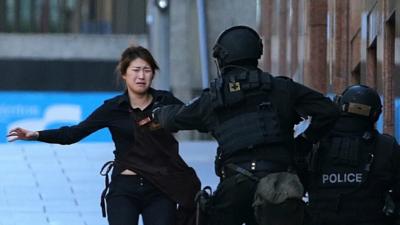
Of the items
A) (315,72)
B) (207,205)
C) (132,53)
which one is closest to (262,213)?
(207,205)

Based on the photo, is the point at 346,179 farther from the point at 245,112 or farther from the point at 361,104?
the point at 245,112

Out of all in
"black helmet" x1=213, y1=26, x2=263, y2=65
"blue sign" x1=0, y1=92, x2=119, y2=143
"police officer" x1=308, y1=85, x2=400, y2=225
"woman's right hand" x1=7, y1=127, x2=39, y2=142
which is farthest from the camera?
"blue sign" x1=0, y1=92, x2=119, y2=143

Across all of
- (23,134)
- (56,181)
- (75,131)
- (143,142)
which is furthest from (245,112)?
(56,181)

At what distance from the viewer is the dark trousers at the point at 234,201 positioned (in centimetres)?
561

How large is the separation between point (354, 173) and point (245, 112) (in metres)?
1.02

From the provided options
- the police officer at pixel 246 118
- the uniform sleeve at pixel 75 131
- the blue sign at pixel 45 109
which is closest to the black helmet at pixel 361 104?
the police officer at pixel 246 118

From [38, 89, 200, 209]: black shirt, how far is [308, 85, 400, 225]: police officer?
778 millimetres

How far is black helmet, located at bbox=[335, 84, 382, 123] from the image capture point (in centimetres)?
647

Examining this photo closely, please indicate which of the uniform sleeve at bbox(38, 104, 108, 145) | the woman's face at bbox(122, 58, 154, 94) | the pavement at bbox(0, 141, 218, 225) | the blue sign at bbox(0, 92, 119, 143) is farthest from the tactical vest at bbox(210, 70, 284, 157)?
the blue sign at bbox(0, 92, 119, 143)

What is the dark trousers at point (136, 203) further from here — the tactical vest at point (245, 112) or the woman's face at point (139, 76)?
the tactical vest at point (245, 112)

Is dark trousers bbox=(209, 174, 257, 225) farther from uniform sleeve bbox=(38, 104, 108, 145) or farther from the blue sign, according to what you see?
the blue sign

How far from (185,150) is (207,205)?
12386 mm

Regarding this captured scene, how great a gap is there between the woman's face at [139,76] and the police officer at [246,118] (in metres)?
0.97

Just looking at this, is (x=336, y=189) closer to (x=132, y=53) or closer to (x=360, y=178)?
(x=360, y=178)
